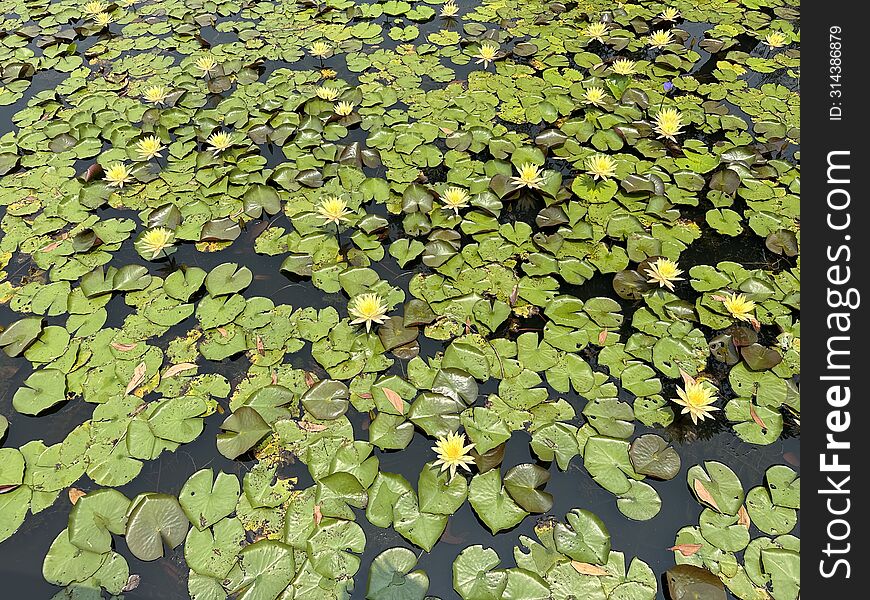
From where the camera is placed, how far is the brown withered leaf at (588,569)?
2.07m

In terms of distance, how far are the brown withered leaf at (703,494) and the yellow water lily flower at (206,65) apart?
200 inches

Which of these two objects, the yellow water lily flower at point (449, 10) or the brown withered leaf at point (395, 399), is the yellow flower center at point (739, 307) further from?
the yellow water lily flower at point (449, 10)

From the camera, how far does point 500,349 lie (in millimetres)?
2818

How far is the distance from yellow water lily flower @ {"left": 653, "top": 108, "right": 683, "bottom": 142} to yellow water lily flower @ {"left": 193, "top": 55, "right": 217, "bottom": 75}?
13.0 ft

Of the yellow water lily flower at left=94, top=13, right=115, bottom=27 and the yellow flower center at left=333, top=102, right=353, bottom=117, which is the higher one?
the yellow water lily flower at left=94, top=13, right=115, bottom=27

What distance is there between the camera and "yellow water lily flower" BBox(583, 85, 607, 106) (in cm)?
423

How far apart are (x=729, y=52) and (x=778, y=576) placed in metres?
4.65

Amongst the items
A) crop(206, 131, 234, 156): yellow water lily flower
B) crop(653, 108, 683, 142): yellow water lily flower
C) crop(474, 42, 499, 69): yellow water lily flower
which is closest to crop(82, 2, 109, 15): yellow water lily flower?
crop(206, 131, 234, 156): yellow water lily flower

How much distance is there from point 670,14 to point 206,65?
456 cm

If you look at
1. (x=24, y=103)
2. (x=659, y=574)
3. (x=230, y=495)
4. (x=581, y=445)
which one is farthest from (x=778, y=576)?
(x=24, y=103)

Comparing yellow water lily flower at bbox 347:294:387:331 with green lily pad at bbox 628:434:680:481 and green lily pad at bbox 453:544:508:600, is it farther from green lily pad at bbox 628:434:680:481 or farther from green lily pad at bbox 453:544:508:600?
green lily pad at bbox 628:434:680:481

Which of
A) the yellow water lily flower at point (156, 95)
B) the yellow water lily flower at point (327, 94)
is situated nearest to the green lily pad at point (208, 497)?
the yellow water lily flower at point (327, 94)

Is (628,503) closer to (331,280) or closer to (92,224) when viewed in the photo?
(331,280)

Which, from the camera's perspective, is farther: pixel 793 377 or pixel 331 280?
pixel 331 280
